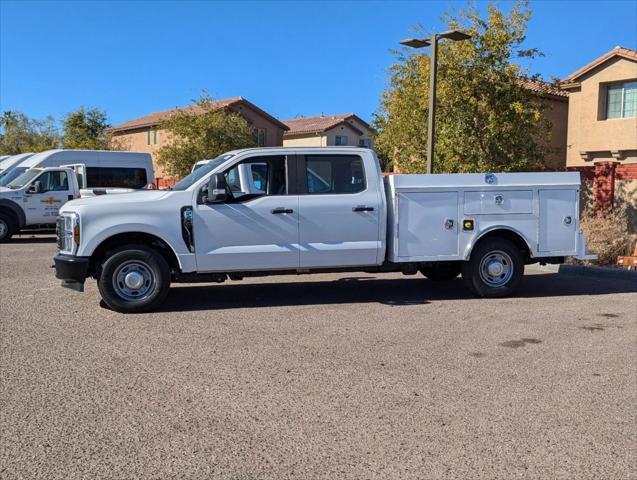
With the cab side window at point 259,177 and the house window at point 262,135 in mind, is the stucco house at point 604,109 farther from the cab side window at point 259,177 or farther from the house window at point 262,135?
the house window at point 262,135

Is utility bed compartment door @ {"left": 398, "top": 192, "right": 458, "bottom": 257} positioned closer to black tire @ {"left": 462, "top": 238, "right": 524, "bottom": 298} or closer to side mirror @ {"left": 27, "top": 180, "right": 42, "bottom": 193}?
black tire @ {"left": 462, "top": 238, "right": 524, "bottom": 298}

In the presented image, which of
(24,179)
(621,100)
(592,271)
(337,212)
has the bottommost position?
(592,271)

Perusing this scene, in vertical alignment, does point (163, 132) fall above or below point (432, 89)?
above

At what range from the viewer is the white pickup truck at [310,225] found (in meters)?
7.86

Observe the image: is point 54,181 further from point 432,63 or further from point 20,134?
point 20,134

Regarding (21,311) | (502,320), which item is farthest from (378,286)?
(21,311)

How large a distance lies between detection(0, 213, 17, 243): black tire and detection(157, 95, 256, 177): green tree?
57.6 feet

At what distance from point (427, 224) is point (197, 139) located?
2768cm

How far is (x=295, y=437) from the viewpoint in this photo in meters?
4.12

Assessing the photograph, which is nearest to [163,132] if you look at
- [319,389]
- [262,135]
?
[262,135]

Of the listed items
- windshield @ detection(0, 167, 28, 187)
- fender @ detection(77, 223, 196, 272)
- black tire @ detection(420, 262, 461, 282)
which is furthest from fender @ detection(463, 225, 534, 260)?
windshield @ detection(0, 167, 28, 187)

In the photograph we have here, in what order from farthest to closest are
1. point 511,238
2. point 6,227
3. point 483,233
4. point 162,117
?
1. point 162,117
2. point 6,227
3. point 511,238
4. point 483,233

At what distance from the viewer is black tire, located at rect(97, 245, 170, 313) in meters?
7.78

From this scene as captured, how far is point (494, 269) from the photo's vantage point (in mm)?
9047
